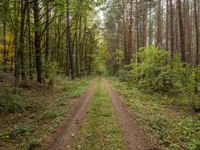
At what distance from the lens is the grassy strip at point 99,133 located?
6.80m

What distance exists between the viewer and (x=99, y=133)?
7.85m

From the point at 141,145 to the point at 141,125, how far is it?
201 cm

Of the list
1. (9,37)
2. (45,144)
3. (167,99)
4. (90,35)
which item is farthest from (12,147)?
(90,35)

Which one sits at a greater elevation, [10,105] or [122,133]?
[10,105]

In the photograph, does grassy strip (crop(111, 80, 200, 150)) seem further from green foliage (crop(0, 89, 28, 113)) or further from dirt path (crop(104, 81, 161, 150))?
green foliage (crop(0, 89, 28, 113))

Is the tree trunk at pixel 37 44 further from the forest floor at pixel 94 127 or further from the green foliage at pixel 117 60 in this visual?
the green foliage at pixel 117 60

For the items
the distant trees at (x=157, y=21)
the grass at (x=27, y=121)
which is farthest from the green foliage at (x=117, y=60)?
the grass at (x=27, y=121)

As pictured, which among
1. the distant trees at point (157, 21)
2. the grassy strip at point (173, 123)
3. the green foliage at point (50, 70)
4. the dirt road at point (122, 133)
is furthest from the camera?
the distant trees at point (157, 21)

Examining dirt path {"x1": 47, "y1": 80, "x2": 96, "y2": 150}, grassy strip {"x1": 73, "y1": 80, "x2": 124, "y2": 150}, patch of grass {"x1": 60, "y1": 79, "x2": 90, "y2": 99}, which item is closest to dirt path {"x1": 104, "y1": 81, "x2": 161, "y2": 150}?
grassy strip {"x1": 73, "y1": 80, "x2": 124, "y2": 150}

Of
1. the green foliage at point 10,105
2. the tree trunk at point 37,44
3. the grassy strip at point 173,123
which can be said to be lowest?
the grassy strip at point 173,123

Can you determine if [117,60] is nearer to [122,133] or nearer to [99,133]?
[122,133]

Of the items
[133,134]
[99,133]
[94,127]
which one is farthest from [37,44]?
[133,134]

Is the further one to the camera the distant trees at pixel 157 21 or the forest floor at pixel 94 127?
the distant trees at pixel 157 21

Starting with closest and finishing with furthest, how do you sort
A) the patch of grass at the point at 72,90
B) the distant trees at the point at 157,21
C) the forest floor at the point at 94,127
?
the forest floor at the point at 94,127
the patch of grass at the point at 72,90
the distant trees at the point at 157,21
